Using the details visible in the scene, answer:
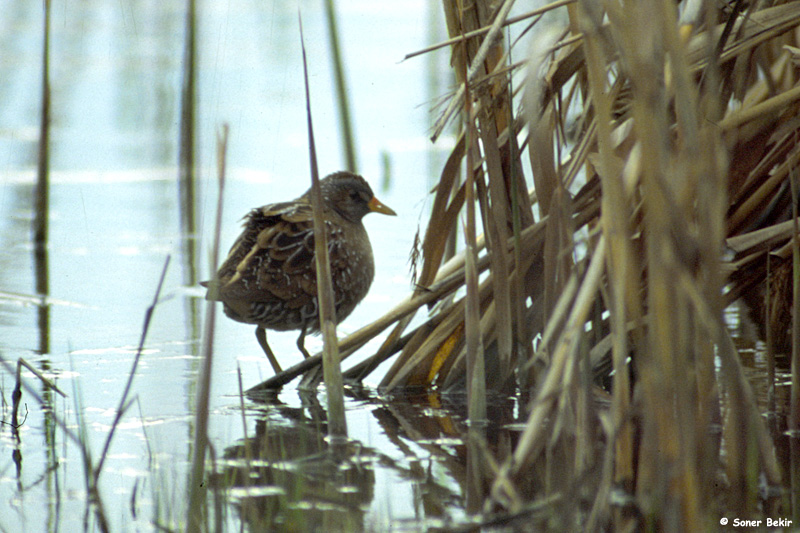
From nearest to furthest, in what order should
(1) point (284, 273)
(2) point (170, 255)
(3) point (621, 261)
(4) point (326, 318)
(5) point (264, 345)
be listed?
1. (3) point (621, 261)
2. (2) point (170, 255)
3. (4) point (326, 318)
4. (1) point (284, 273)
5. (5) point (264, 345)

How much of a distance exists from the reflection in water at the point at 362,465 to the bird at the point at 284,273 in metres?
0.61

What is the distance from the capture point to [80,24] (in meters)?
9.30

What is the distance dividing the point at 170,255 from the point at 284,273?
5.39 ft

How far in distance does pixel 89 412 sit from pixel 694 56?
80.2 inches

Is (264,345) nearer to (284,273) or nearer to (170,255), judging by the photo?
(284,273)

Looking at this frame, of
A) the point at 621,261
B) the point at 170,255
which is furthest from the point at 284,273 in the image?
the point at 621,261

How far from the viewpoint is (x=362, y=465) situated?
8.39 feet

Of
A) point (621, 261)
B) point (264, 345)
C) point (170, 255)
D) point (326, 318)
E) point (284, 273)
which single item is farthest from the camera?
point (264, 345)

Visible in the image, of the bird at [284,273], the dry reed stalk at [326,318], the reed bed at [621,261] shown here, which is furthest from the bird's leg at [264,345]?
the dry reed stalk at [326,318]

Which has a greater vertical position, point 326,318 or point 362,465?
point 326,318

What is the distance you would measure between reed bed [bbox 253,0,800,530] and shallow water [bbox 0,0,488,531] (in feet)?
0.87

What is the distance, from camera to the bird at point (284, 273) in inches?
145

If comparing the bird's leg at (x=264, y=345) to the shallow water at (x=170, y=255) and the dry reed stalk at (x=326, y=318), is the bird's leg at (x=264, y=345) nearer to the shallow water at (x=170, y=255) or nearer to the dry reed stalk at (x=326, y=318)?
the shallow water at (x=170, y=255)

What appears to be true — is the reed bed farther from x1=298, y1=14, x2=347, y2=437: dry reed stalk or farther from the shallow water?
x1=298, y1=14, x2=347, y2=437: dry reed stalk
